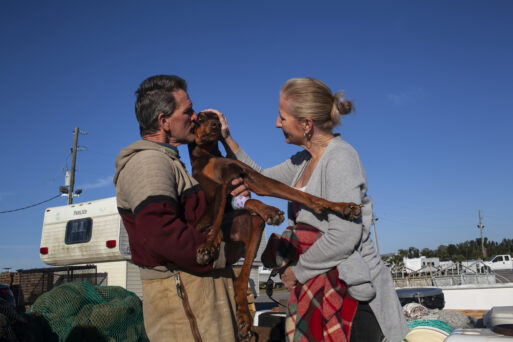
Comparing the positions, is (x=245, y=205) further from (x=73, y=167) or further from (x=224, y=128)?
(x=73, y=167)

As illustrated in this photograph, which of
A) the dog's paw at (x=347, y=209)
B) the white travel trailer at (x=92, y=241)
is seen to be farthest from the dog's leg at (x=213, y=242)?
the white travel trailer at (x=92, y=241)

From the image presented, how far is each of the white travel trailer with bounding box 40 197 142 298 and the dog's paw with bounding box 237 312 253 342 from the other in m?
11.4

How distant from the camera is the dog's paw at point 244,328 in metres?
1.60

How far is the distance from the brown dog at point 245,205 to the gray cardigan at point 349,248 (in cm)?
31

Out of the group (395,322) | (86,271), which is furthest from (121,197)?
(86,271)

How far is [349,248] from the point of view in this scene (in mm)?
2242

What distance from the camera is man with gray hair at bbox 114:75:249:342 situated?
1.79 meters

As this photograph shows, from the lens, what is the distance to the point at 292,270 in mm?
2453

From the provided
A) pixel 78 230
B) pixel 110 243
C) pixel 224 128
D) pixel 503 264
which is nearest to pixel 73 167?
pixel 78 230

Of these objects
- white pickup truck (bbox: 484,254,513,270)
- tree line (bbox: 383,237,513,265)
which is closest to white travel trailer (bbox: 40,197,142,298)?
white pickup truck (bbox: 484,254,513,270)

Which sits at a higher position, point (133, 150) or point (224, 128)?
point (224, 128)

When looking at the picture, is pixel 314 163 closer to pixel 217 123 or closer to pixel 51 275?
pixel 217 123

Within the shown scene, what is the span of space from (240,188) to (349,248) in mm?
751

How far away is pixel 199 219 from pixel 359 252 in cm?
94
